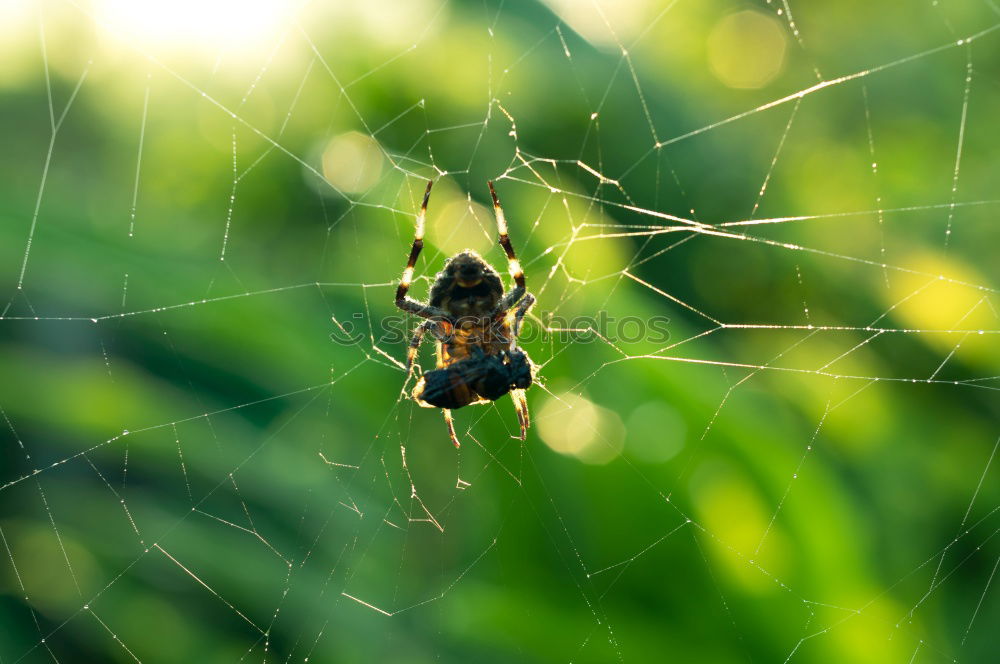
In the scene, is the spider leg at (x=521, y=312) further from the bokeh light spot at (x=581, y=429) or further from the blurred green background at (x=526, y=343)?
the bokeh light spot at (x=581, y=429)

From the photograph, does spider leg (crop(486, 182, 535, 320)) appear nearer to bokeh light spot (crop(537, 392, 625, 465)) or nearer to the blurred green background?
the blurred green background

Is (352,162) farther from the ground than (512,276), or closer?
A: farther from the ground

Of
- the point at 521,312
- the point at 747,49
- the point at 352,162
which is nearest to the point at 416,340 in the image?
the point at 521,312

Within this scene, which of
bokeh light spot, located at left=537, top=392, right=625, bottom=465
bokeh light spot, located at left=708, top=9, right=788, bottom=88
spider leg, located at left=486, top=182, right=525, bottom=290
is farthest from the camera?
bokeh light spot, located at left=708, top=9, right=788, bottom=88

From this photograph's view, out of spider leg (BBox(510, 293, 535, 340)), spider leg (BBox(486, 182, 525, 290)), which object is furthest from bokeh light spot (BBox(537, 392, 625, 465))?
spider leg (BBox(486, 182, 525, 290))

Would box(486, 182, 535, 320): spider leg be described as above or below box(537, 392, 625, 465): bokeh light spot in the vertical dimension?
above

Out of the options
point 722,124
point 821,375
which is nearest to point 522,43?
point 722,124

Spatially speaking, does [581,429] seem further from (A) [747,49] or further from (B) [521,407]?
(A) [747,49]
